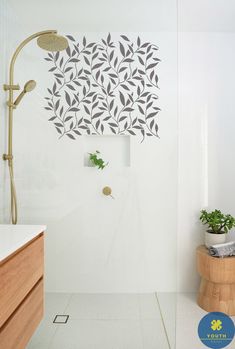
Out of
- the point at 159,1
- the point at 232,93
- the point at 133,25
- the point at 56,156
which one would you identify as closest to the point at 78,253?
→ the point at 56,156

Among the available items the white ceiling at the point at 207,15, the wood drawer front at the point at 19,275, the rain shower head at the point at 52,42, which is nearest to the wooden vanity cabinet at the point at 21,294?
the wood drawer front at the point at 19,275

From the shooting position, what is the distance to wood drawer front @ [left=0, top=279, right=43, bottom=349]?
102cm

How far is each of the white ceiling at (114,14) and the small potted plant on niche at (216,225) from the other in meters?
1.02

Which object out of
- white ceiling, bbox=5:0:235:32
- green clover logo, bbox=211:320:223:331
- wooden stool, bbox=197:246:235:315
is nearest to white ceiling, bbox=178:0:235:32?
white ceiling, bbox=5:0:235:32

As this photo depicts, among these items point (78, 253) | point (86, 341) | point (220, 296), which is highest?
point (78, 253)

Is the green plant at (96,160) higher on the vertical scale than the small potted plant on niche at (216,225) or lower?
higher

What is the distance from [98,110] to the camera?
4.96ft

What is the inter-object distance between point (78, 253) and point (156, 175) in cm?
67

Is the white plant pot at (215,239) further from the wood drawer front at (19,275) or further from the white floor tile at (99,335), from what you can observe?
the wood drawer front at (19,275)

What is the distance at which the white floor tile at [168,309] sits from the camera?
154 centimetres

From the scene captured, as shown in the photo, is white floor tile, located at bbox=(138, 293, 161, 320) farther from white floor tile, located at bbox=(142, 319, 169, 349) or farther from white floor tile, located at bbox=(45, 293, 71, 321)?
white floor tile, located at bbox=(45, 293, 71, 321)

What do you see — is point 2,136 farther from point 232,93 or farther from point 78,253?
point 232,93

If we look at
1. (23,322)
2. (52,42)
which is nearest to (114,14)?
(52,42)

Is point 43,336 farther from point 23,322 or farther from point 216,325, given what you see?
point 216,325
